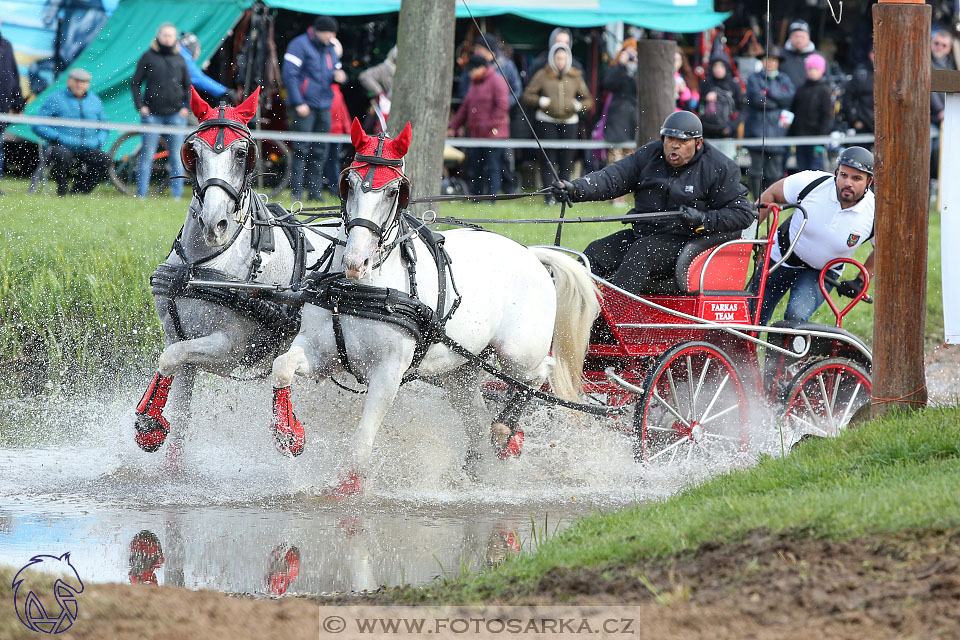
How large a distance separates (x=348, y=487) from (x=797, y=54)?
12.3 meters

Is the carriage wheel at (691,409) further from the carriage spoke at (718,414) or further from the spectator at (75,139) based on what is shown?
the spectator at (75,139)

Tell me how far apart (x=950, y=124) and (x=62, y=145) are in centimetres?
993

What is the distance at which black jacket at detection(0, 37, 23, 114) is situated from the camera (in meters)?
12.8

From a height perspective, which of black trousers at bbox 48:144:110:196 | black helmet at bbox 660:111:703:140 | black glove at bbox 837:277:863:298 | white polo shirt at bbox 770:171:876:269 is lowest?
black glove at bbox 837:277:863:298

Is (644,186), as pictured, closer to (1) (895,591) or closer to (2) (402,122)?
(2) (402,122)

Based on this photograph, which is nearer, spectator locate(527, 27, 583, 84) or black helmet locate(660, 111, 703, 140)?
black helmet locate(660, 111, 703, 140)

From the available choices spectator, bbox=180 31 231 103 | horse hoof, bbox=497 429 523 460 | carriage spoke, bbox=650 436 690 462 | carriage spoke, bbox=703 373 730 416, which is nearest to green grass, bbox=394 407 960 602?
carriage spoke, bbox=650 436 690 462

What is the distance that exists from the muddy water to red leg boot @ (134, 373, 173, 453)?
178mm

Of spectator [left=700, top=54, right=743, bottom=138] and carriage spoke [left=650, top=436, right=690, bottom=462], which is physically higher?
spectator [left=700, top=54, right=743, bottom=138]

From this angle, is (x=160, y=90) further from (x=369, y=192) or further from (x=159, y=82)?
(x=369, y=192)

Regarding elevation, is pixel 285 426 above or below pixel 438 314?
below

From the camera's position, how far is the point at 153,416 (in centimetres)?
618

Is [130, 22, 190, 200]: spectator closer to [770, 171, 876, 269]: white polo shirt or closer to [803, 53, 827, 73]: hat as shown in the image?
[770, 171, 876, 269]: white polo shirt

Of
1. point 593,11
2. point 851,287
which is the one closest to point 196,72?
point 593,11
